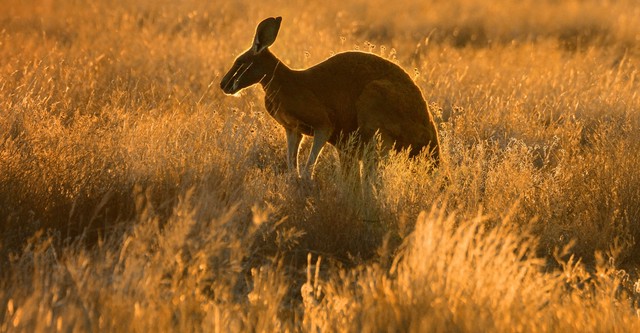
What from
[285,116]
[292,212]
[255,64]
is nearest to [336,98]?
[285,116]

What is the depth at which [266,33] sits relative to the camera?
7711 millimetres

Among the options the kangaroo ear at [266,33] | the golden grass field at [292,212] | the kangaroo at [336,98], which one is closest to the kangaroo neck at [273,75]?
the kangaroo at [336,98]

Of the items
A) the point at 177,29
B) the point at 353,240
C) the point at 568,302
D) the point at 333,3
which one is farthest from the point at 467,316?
the point at 333,3

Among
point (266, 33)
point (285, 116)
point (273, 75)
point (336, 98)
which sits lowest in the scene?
point (285, 116)

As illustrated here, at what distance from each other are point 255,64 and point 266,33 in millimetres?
232

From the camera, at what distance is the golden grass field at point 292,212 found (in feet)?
16.2

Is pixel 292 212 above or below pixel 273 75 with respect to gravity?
below

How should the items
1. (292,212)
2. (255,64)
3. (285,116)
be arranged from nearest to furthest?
(292,212) < (285,116) < (255,64)

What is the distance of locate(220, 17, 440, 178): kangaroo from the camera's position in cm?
759

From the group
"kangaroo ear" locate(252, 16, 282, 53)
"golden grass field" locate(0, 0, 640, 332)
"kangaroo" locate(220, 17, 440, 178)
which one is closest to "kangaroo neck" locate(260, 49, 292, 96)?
"kangaroo" locate(220, 17, 440, 178)

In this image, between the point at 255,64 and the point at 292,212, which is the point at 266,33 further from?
the point at 292,212

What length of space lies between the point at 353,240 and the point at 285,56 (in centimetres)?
734

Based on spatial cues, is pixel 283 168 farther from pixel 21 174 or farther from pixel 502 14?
pixel 502 14

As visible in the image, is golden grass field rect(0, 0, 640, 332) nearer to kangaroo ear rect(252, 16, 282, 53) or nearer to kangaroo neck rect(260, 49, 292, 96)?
kangaroo neck rect(260, 49, 292, 96)
